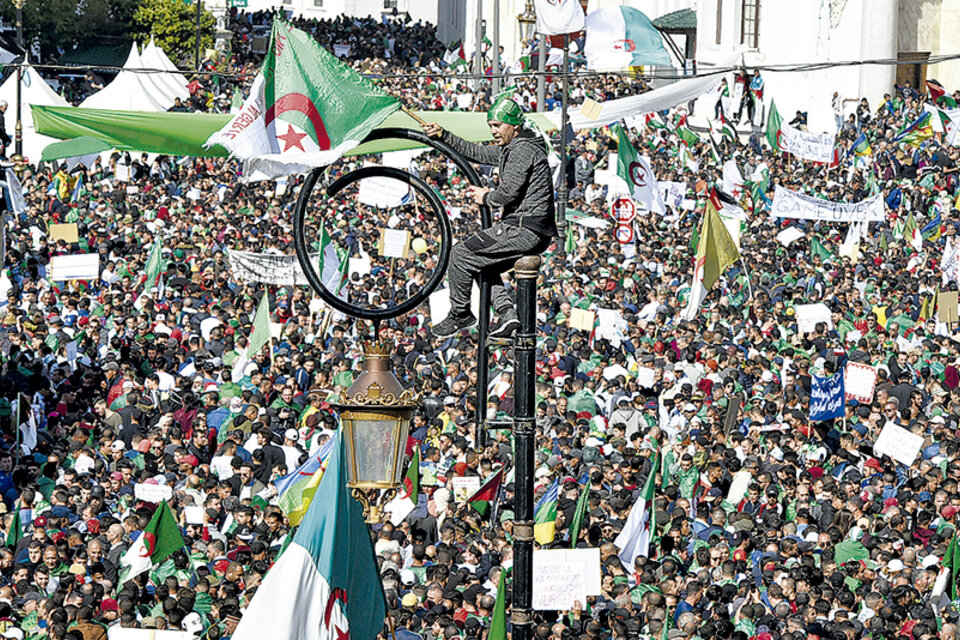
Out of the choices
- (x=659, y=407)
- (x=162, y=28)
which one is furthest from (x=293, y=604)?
(x=162, y=28)

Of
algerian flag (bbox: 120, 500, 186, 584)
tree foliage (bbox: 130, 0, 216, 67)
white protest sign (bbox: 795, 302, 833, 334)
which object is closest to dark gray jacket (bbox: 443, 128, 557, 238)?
algerian flag (bbox: 120, 500, 186, 584)

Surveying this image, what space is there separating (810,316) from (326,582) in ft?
36.4

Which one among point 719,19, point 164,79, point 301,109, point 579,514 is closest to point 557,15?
point 164,79

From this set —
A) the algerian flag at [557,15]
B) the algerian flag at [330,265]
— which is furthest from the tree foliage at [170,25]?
the algerian flag at [330,265]

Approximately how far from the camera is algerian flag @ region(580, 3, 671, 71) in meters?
32.5

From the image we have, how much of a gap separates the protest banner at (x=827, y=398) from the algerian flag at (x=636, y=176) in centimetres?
931

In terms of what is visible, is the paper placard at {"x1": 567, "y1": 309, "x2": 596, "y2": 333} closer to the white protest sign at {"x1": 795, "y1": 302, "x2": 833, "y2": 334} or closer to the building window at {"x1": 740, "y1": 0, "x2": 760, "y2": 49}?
the white protest sign at {"x1": 795, "y1": 302, "x2": 833, "y2": 334}

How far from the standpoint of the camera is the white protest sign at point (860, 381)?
16219 mm

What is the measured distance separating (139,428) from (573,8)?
14.9 meters

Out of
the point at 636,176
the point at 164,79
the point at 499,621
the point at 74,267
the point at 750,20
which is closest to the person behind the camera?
the point at 499,621

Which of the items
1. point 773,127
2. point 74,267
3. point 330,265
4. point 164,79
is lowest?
point 74,267

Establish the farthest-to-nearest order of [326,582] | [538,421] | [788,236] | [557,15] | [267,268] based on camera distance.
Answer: [557,15] < [788,236] < [267,268] < [538,421] < [326,582]

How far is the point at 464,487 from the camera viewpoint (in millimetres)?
13836

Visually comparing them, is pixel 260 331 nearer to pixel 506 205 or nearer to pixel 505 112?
pixel 506 205
